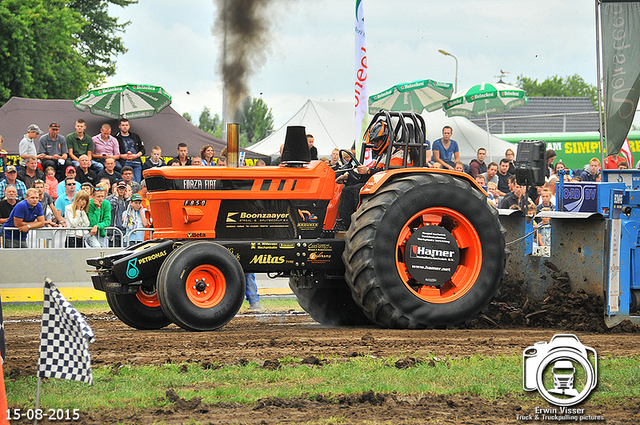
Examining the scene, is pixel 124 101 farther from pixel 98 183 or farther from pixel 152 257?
pixel 152 257

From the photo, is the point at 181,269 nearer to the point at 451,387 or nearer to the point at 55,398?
the point at 55,398

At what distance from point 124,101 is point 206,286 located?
9794mm

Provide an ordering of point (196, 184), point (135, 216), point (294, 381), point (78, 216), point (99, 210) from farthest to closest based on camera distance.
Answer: point (135, 216) < point (99, 210) < point (78, 216) < point (196, 184) < point (294, 381)

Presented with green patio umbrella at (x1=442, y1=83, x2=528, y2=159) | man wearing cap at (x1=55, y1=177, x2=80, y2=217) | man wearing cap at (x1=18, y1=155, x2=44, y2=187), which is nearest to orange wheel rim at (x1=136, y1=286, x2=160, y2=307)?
man wearing cap at (x1=55, y1=177, x2=80, y2=217)

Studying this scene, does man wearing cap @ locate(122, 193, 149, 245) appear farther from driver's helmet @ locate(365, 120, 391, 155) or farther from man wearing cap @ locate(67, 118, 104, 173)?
driver's helmet @ locate(365, 120, 391, 155)

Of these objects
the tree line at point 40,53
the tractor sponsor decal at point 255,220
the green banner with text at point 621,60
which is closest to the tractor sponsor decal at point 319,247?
the tractor sponsor decal at point 255,220

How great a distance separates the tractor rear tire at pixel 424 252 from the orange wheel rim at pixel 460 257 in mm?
10

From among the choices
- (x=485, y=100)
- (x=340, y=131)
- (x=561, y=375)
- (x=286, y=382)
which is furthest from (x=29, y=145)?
(x=561, y=375)

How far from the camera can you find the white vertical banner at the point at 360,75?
1291 centimetres

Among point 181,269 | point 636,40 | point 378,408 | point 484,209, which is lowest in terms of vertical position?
point 378,408

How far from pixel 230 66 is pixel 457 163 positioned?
7.12 meters

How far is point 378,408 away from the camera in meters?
4.68

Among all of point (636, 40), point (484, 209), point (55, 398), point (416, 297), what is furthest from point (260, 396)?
point (636, 40)

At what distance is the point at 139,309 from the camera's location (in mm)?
8141
